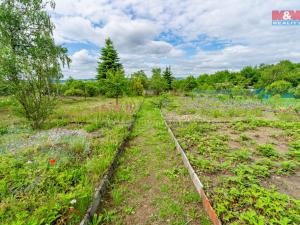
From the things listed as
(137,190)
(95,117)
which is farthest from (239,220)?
(95,117)

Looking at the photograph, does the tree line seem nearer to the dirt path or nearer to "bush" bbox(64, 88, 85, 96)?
"bush" bbox(64, 88, 85, 96)

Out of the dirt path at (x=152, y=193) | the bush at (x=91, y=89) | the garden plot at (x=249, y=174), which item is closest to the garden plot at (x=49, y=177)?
the dirt path at (x=152, y=193)

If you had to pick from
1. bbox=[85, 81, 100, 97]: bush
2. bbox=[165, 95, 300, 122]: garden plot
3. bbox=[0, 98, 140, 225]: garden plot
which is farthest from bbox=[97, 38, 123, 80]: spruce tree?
bbox=[0, 98, 140, 225]: garden plot

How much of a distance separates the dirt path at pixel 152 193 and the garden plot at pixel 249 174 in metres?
0.31

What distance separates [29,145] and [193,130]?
474 centimetres

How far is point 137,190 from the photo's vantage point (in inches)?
96.6

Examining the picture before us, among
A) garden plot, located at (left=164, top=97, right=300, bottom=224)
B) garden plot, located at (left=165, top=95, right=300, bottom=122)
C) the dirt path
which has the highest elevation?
garden plot, located at (left=165, top=95, right=300, bottom=122)

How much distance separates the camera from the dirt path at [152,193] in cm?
192

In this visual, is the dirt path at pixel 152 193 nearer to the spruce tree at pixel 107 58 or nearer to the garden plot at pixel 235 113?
the garden plot at pixel 235 113

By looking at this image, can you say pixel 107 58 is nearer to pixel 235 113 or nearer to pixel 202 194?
pixel 235 113

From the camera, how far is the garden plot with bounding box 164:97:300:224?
169cm

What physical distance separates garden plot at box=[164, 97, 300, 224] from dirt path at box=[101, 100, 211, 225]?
31 cm

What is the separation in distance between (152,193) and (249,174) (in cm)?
166

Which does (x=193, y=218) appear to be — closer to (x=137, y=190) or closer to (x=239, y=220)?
(x=239, y=220)
